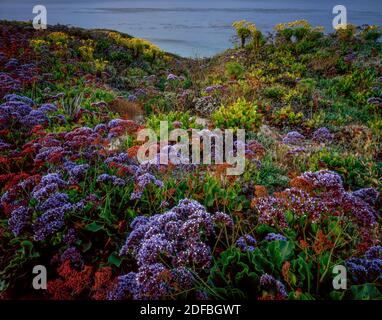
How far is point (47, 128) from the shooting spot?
248 inches

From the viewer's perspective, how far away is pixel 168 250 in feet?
8.61

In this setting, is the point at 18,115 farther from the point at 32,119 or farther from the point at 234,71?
the point at 234,71

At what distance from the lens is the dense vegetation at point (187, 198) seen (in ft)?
9.05

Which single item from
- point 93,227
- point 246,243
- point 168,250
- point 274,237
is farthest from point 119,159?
point 274,237

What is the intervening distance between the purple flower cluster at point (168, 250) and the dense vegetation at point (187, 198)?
0.01m

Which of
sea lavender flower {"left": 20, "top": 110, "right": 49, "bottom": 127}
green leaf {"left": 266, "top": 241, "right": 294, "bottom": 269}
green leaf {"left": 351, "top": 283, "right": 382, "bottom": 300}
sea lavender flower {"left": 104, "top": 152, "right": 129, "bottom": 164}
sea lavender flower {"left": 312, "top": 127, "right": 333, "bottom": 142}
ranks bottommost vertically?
green leaf {"left": 351, "top": 283, "right": 382, "bottom": 300}

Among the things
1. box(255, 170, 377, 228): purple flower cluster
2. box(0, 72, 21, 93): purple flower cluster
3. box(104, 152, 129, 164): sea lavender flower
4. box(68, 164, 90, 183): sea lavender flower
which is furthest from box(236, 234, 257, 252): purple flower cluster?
box(0, 72, 21, 93): purple flower cluster

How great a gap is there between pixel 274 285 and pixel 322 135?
490 cm

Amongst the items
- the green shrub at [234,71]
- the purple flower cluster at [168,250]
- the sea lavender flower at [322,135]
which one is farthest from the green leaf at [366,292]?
the green shrub at [234,71]

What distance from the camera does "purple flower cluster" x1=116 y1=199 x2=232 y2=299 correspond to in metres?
2.47

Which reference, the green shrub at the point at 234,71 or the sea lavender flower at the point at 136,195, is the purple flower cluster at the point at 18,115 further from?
the green shrub at the point at 234,71

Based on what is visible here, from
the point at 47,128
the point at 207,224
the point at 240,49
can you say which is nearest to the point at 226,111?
the point at 47,128

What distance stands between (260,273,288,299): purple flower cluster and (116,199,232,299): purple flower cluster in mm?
487

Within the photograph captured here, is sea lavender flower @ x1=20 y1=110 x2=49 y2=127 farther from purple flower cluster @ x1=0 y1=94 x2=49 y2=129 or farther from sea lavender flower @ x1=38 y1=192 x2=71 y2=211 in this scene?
sea lavender flower @ x1=38 y1=192 x2=71 y2=211
